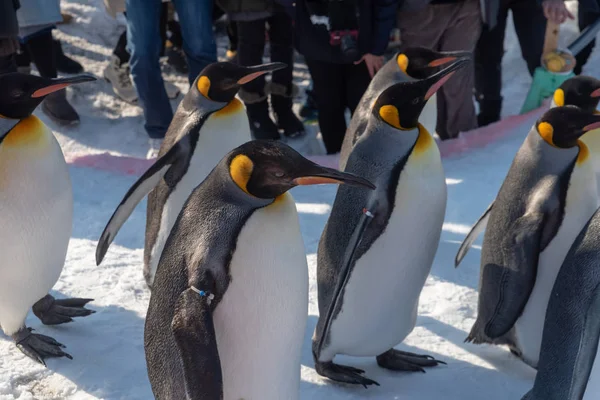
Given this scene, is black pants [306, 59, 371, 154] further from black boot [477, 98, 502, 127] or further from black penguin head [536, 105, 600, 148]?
black penguin head [536, 105, 600, 148]

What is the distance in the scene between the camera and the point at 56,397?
2.05 meters

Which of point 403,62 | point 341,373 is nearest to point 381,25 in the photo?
point 403,62

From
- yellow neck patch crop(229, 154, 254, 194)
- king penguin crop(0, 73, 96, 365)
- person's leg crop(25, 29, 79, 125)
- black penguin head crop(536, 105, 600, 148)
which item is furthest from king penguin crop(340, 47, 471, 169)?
person's leg crop(25, 29, 79, 125)

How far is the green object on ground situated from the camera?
3908 mm

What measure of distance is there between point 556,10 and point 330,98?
1119 millimetres

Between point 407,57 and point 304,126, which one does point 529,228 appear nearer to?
point 407,57

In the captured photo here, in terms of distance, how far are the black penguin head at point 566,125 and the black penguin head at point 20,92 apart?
4.40 ft

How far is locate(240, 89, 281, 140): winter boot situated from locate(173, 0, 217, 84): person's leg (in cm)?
30

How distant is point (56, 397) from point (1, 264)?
15.9 inches

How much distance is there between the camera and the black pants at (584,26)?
4289mm

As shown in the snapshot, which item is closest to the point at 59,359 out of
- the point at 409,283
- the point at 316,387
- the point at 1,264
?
the point at 1,264

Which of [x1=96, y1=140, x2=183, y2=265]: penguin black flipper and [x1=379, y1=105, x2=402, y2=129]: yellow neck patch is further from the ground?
[x1=379, y1=105, x2=402, y2=129]: yellow neck patch

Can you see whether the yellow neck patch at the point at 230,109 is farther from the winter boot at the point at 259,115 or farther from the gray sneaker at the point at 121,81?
the gray sneaker at the point at 121,81

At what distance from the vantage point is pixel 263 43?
149 inches
